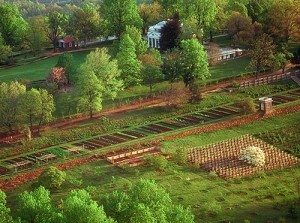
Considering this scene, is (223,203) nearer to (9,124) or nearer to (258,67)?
(9,124)

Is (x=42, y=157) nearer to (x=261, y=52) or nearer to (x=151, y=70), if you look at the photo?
(x=151, y=70)

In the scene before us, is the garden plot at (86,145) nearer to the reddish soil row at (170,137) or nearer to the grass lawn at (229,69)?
the reddish soil row at (170,137)

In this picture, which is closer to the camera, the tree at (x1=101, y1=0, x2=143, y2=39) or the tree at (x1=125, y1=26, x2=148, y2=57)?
the tree at (x1=125, y1=26, x2=148, y2=57)

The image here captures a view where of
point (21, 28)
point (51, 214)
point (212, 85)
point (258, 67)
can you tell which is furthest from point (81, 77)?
point (21, 28)

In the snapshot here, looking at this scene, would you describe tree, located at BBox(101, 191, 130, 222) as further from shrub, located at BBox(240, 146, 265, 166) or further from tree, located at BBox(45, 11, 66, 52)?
tree, located at BBox(45, 11, 66, 52)

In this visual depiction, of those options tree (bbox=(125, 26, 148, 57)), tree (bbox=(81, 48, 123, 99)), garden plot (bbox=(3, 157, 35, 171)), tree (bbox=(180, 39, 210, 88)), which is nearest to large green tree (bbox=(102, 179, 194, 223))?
garden plot (bbox=(3, 157, 35, 171))
